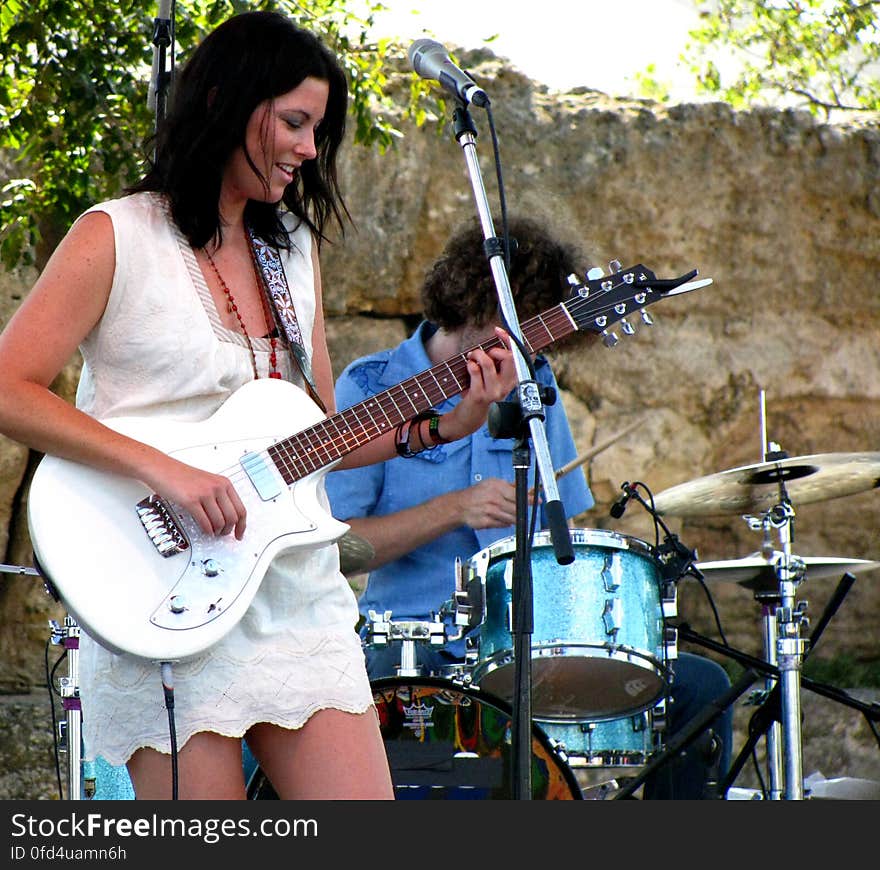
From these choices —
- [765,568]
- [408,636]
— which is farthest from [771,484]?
[408,636]

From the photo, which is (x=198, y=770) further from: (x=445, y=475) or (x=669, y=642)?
→ (x=445, y=475)

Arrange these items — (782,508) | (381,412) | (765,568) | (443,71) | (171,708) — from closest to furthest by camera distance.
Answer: (171,708)
(443,71)
(381,412)
(782,508)
(765,568)

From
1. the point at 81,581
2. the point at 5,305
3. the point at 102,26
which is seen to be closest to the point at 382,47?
the point at 102,26

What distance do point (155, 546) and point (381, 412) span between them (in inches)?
22.6

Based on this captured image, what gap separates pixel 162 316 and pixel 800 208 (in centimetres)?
430

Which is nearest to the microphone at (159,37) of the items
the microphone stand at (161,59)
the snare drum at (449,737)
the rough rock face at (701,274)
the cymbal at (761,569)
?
the microphone stand at (161,59)

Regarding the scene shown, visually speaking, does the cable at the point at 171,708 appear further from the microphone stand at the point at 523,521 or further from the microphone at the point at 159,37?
the microphone at the point at 159,37

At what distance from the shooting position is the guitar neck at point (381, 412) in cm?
221

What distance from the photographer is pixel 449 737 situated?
10.1 feet

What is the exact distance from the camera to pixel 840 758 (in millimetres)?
5586

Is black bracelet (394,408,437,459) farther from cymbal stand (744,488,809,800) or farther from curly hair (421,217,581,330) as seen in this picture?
cymbal stand (744,488,809,800)

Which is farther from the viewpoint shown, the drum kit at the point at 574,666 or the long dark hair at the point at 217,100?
the drum kit at the point at 574,666

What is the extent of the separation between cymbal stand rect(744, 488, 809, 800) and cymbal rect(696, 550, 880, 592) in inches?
2.6

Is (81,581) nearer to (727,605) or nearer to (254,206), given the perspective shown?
(254,206)
